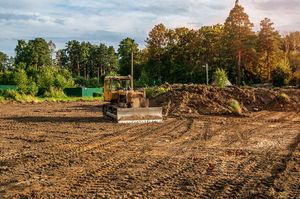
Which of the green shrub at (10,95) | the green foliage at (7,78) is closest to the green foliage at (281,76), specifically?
the green shrub at (10,95)

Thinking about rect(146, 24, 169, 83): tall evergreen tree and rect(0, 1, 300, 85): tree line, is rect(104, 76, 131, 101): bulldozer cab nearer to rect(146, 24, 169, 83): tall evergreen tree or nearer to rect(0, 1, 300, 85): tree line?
rect(0, 1, 300, 85): tree line

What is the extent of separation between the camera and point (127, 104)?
66.4ft

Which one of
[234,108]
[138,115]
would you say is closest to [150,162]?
[138,115]

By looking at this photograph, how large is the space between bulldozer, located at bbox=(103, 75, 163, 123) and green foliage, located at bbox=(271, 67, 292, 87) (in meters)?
31.8

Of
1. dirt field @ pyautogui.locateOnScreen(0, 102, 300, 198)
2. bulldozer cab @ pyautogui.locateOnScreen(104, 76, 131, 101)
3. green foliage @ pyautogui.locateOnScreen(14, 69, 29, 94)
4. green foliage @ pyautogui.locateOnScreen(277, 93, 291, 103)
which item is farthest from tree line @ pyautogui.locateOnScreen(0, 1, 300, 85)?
dirt field @ pyautogui.locateOnScreen(0, 102, 300, 198)

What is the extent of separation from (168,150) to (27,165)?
397cm

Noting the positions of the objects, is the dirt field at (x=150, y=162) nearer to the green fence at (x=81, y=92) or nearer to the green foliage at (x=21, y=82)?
the green foliage at (x=21, y=82)

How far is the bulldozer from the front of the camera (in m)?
19.4

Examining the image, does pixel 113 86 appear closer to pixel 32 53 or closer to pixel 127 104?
pixel 127 104

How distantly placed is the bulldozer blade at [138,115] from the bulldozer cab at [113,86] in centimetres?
181

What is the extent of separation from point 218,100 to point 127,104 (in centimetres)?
859

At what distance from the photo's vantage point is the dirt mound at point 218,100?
25484mm

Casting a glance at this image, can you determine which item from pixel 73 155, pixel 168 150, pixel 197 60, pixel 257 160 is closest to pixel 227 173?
pixel 257 160

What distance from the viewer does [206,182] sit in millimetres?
8297
